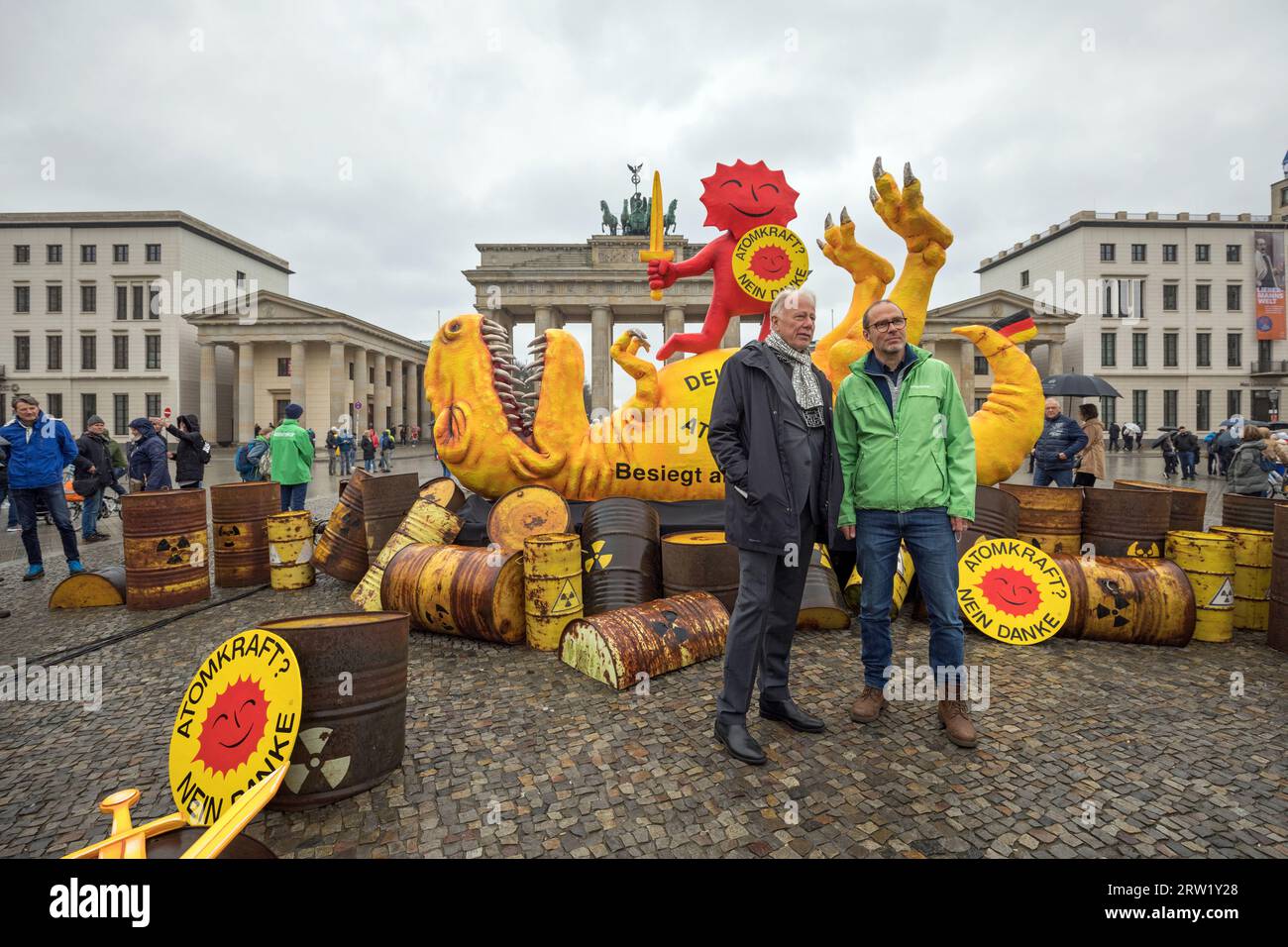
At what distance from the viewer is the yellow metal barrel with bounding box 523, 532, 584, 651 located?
4043 millimetres

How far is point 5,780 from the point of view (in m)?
2.54

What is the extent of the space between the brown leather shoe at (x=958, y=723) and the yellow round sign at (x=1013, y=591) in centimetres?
150

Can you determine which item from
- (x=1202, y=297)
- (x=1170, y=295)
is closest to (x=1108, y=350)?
(x=1170, y=295)

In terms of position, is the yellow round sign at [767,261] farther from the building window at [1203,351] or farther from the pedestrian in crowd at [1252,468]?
the building window at [1203,351]

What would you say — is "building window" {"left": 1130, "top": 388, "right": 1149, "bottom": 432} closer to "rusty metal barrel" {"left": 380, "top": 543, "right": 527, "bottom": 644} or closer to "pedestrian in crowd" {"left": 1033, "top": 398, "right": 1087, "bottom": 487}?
"pedestrian in crowd" {"left": 1033, "top": 398, "right": 1087, "bottom": 487}

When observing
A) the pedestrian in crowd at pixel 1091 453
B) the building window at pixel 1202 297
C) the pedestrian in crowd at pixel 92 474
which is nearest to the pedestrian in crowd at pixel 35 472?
the pedestrian in crowd at pixel 92 474

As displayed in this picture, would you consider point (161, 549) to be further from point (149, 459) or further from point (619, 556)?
point (149, 459)

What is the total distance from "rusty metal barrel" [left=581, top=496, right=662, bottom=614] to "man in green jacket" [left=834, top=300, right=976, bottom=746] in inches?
71.0

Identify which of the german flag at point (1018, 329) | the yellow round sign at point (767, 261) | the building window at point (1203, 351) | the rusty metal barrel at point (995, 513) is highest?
the building window at point (1203, 351)

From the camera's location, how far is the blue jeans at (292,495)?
26.1 ft

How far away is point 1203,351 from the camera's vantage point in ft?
142
